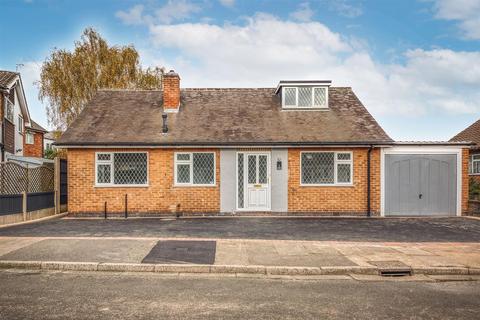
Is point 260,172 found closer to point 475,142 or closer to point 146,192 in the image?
point 146,192

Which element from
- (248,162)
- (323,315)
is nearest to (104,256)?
(323,315)

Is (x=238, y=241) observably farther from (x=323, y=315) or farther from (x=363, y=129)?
(x=363, y=129)

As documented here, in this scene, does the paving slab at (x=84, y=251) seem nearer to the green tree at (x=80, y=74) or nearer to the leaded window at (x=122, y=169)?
the leaded window at (x=122, y=169)

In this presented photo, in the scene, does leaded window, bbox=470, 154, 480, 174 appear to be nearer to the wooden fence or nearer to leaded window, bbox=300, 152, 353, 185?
leaded window, bbox=300, 152, 353, 185

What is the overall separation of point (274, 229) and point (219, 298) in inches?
247

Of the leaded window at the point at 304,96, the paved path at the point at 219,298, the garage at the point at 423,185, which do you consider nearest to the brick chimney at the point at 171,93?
the leaded window at the point at 304,96

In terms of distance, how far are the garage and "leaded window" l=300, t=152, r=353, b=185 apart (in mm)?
1497

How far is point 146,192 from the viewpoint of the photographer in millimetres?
14859

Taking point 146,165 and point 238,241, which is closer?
point 238,241

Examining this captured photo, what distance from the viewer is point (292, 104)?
57.6 ft

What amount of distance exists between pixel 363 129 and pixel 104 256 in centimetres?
1150

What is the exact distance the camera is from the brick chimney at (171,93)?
17.1 metres

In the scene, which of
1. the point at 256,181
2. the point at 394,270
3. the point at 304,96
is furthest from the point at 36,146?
the point at 394,270

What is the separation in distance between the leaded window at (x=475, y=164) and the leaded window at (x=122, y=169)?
2037cm
